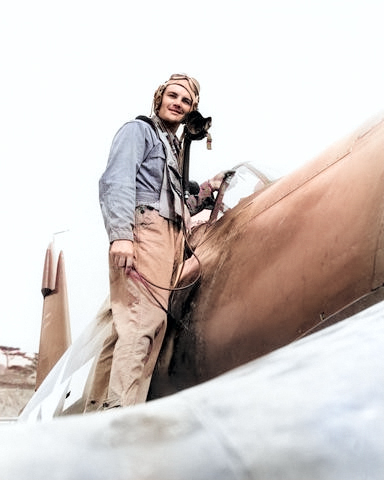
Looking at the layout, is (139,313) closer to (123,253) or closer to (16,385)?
(123,253)

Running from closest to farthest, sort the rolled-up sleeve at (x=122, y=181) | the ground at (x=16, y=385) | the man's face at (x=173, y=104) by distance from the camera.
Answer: the rolled-up sleeve at (x=122, y=181) < the man's face at (x=173, y=104) < the ground at (x=16, y=385)

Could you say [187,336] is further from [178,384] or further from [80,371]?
[80,371]

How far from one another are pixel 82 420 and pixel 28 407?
3670 mm

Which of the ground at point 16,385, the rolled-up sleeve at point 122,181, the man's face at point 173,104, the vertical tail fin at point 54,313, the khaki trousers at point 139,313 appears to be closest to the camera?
the khaki trousers at point 139,313

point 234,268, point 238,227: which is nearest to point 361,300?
point 234,268

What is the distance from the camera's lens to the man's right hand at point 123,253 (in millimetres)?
2516

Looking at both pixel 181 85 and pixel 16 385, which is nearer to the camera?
pixel 181 85

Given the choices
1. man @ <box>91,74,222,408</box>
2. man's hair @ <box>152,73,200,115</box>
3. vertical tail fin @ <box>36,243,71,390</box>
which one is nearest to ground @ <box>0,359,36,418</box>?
vertical tail fin @ <box>36,243,71,390</box>

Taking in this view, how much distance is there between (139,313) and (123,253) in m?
0.23

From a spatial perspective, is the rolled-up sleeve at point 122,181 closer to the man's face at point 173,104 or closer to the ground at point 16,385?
the man's face at point 173,104

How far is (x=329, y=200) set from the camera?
2.08m

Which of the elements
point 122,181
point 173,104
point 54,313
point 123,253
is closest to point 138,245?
point 123,253

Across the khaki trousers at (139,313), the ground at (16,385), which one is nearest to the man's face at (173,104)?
the khaki trousers at (139,313)

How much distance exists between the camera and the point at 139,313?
8.21 ft
